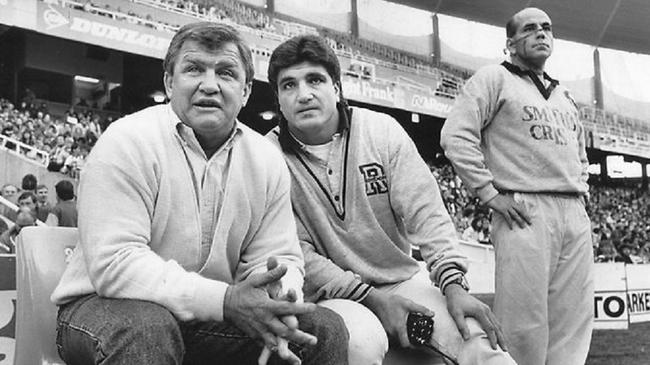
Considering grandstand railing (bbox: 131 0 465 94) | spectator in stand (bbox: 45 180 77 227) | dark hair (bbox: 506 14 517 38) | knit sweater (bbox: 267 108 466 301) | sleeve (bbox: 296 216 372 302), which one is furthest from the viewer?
grandstand railing (bbox: 131 0 465 94)

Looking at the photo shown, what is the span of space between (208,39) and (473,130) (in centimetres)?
146

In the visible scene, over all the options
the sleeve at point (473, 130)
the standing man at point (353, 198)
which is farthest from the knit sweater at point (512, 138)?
the standing man at point (353, 198)

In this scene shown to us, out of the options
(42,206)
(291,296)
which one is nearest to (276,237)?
(291,296)

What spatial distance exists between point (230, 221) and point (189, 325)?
0.95 ft

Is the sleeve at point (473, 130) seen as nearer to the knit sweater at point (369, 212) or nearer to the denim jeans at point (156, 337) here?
the knit sweater at point (369, 212)

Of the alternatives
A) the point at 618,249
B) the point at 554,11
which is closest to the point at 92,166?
the point at 618,249

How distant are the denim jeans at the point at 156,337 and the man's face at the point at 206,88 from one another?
20.9 inches

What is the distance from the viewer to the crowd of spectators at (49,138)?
37.0 feet

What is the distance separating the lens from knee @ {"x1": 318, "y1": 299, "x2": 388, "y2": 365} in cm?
176

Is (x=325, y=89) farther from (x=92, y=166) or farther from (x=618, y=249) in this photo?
(x=618, y=249)

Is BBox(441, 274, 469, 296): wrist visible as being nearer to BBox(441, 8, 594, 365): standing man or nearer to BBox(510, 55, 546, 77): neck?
BBox(441, 8, 594, 365): standing man

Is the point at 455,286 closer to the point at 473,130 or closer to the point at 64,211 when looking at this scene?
the point at 473,130

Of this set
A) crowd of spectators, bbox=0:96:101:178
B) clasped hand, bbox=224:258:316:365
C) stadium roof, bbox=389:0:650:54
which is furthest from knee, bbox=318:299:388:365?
stadium roof, bbox=389:0:650:54

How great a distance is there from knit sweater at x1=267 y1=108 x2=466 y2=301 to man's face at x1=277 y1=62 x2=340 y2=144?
3.8 inches
